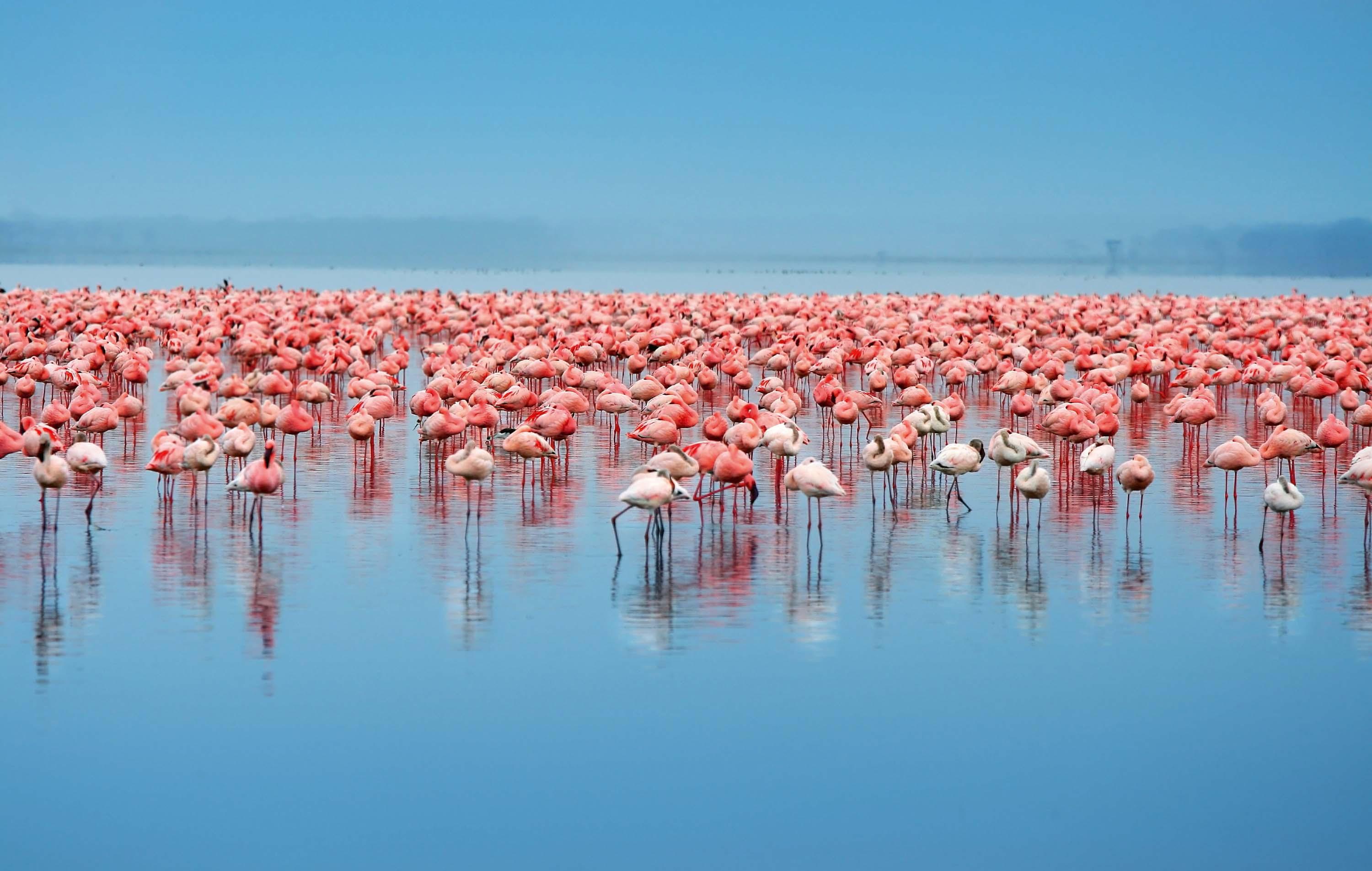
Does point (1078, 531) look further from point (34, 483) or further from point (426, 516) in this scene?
point (34, 483)

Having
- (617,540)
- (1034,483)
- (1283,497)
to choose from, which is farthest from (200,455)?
(1283,497)

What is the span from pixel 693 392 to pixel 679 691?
11303 mm

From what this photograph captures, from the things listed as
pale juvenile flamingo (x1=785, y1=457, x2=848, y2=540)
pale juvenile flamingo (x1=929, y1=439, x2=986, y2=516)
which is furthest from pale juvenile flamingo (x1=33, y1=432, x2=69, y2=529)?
pale juvenile flamingo (x1=929, y1=439, x2=986, y2=516)

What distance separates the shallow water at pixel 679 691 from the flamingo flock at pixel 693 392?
2.23ft

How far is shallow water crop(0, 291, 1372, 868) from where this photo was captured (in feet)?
26.6

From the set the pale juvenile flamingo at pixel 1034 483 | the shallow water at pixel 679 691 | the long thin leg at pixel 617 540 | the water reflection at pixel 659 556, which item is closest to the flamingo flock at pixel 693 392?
the pale juvenile flamingo at pixel 1034 483

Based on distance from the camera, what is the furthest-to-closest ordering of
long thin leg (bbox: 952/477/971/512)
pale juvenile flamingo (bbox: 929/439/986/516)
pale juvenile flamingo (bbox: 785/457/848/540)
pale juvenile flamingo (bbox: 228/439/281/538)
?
1. long thin leg (bbox: 952/477/971/512)
2. pale juvenile flamingo (bbox: 929/439/986/516)
3. pale juvenile flamingo (bbox: 785/457/848/540)
4. pale juvenile flamingo (bbox: 228/439/281/538)

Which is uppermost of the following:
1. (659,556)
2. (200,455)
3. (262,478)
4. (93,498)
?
(200,455)

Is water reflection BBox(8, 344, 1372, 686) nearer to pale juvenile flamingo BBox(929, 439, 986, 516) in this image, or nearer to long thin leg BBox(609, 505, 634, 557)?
long thin leg BBox(609, 505, 634, 557)

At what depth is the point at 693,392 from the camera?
21.1 meters

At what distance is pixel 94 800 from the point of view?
8.32 m

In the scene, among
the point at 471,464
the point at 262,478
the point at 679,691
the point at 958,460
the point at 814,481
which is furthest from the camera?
the point at 958,460

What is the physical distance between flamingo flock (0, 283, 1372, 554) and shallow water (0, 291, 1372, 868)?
2.23 feet

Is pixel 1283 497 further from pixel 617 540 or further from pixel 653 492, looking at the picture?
pixel 617 540
